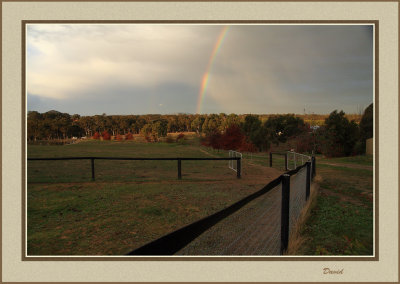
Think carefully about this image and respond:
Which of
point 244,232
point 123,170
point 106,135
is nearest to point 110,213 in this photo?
point 244,232

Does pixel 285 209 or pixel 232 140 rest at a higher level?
pixel 232 140

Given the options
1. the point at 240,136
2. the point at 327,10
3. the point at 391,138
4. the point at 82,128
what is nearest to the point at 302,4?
the point at 327,10

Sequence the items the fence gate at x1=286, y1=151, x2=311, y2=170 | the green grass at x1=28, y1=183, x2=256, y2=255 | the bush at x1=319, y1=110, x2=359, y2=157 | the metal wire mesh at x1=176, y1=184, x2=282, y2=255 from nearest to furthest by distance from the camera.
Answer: the metal wire mesh at x1=176, y1=184, x2=282, y2=255 < the green grass at x1=28, y1=183, x2=256, y2=255 < the fence gate at x1=286, y1=151, x2=311, y2=170 < the bush at x1=319, y1=110, x2=359, y2=157

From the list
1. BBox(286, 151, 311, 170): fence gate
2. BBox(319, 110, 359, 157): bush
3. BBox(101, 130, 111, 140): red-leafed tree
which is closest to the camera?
BBox(286, 151, 311, 170): fence gate

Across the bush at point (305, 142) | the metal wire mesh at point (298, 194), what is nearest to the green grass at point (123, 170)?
the metal wire mesh at point (298, 194)

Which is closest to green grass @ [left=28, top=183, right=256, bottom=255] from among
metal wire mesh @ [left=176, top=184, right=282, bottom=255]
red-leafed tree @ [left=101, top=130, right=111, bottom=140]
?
metal wire mesh @ [left=176, top=184, right=282, bottom=255]

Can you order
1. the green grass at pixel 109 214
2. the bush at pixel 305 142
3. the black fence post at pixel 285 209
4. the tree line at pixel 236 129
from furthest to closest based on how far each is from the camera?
1. the tree line at pixel 236 129
2. the bush at pixel 305 142
3. the green grass at pixel 109 214
4. the black fence post at pixel 285 209

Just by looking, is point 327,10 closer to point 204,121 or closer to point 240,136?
point 240,136

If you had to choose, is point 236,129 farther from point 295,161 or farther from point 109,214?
point 109,214

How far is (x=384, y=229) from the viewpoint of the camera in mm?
3438

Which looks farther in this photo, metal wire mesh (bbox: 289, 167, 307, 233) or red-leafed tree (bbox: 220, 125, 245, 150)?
red-leafed tree (bbox: 220, 125, 245, 150)

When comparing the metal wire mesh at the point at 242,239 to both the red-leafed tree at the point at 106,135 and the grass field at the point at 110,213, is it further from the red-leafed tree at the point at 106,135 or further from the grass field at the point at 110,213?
the red-leafed tree at the point at 106,135

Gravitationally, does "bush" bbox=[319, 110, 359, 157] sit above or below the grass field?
above

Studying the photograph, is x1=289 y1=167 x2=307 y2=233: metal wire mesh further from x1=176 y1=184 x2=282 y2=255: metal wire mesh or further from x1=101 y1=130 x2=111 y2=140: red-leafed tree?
x1=101 y1=130 x2=111 y2=140: red-leafed tree
